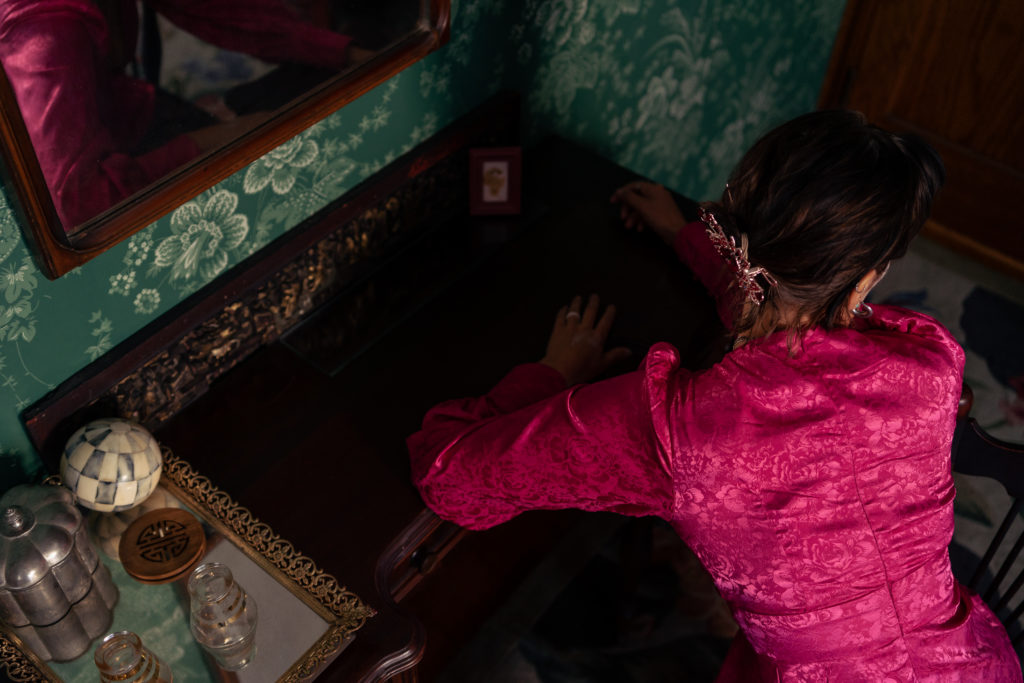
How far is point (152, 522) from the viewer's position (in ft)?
3.83

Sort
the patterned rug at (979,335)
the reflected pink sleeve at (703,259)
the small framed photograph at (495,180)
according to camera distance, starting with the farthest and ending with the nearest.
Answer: the patterned rug at (979,335), the small framed photograph at (495,180), the reflected pink sleeve at (703,259)

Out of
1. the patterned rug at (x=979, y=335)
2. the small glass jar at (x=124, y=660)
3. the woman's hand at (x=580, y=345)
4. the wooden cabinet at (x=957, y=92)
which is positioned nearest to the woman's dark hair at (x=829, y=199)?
the woman's hand at (x=580, y=345)

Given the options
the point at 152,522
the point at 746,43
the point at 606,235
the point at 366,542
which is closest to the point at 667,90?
the point at 746,43

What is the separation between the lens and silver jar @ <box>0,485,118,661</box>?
0.97 m

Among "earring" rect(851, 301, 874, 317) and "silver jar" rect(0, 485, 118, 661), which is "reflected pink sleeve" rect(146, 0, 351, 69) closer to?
"silver jar" rect(0, 485, 118, 661)

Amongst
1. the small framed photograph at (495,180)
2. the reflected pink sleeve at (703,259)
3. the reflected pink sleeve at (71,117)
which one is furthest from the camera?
the small framed photograph at (495,180)

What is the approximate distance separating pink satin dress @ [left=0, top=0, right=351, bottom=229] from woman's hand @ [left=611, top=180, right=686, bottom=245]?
0.73 m

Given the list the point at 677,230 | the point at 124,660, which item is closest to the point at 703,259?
the point at 677,230

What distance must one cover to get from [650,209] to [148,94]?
3.00 feet

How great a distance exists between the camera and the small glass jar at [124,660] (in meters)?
0.98

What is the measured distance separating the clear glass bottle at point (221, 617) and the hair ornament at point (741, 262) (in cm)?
71

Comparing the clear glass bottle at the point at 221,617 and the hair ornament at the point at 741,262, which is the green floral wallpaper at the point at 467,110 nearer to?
the clear glass bottle at the point at 221,617

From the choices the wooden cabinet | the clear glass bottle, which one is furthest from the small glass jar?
the wooden cabinet

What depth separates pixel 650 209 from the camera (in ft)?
5.32
